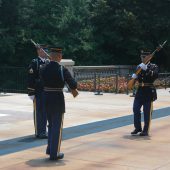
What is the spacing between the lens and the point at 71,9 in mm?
36438

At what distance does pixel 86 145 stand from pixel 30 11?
27089 mm

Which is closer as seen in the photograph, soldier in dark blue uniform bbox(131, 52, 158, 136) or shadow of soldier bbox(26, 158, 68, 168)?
shadow of soldier bbox(26, 158, 68, 168)

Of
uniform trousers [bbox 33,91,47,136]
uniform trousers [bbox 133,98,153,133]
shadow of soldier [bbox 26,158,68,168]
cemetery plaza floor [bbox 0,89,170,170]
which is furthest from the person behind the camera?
uniform trousers [bbox 133,98,153,133]

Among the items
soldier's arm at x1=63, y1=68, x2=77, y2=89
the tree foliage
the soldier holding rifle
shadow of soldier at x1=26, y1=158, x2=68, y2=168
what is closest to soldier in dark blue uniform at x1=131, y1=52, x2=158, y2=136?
the soldier holding rifle

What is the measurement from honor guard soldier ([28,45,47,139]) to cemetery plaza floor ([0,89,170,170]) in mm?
280

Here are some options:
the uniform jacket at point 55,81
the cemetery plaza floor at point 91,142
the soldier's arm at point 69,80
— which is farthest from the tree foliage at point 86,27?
the soldier's arm at point 69,80

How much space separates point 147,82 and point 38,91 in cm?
232

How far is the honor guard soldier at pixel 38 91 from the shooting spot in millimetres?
9938

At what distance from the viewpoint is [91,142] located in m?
9.98

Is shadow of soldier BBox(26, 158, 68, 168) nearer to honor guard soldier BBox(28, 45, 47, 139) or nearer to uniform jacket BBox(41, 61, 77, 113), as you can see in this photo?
uniform jacket BBox(41, 61, 77, 113)

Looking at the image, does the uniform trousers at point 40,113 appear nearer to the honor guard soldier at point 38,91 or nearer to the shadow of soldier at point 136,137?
the honor guard soldier at point 38,91

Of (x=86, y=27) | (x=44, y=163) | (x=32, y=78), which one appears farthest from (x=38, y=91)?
(x=86, y=27)

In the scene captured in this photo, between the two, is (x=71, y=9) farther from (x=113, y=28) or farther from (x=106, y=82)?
(x=106, y=82)

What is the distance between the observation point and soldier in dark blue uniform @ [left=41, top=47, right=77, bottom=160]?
818cm
